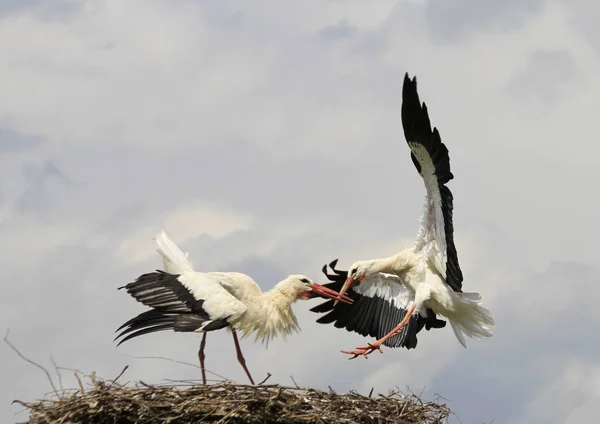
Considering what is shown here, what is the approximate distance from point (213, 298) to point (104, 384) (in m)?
1.30

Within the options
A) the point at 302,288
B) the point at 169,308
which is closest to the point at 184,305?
the point at 169,308

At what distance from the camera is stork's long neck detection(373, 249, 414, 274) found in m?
10.5

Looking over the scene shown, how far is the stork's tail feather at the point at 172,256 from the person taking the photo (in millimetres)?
9555

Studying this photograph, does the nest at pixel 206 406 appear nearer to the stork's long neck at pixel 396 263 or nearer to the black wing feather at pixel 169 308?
the black wing feather at pixel 169 308

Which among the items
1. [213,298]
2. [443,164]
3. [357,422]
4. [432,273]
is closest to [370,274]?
[432,273]

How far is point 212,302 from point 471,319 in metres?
2.65

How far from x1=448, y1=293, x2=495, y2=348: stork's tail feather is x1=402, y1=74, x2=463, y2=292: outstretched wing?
0.38 m

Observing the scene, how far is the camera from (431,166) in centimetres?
1003

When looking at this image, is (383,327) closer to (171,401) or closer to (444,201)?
(444,201)

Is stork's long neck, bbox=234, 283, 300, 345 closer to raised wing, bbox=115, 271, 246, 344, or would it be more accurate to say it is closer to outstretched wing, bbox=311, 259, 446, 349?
raised wing, bbox=115, 271, 246, 344

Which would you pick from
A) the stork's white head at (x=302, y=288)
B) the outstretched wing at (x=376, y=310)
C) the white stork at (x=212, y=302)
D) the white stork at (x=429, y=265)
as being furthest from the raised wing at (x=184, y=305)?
the outstretched wing at (x=376, y=310)

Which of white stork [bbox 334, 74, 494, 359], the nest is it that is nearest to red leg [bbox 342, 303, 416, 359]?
white stork [bbox 334, 74, 494, 359]

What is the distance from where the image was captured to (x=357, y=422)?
25.6 ft

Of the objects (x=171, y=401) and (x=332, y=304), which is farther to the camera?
(x=332, y=304)
